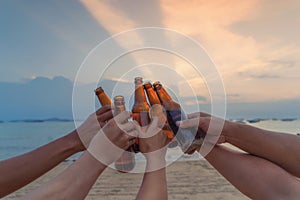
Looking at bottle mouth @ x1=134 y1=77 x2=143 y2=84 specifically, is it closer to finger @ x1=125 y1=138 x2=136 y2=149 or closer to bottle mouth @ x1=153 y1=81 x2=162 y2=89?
bottle mouth @ x1=153 y1=81 x2=162 y2=89

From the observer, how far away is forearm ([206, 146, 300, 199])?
41.4 inches

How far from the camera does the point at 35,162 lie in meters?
1.14

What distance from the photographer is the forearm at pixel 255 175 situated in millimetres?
1052

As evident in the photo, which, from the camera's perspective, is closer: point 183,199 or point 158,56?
point 158,56

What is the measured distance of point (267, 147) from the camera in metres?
1.12

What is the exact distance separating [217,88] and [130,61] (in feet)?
1.19

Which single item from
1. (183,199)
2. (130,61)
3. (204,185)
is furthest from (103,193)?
(130,61)

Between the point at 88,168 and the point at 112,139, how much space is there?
12 cm

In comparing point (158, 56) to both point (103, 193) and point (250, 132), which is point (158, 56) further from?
point (103, 193)

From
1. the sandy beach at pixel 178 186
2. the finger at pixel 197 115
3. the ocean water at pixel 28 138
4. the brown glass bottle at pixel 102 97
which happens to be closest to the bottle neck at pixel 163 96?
the finger at pixel 197 115

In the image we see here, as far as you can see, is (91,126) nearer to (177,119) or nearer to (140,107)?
(140,107)

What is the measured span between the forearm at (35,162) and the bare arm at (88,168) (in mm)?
224

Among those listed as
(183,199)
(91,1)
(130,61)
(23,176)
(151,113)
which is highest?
Answer: (91,1)

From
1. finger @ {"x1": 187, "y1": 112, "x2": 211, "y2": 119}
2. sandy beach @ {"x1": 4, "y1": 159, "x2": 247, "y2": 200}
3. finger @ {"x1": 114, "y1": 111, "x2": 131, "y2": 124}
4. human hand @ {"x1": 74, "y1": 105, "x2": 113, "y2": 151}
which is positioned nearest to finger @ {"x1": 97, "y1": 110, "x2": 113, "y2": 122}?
human hand @ {"x1": 74, "y1": 105, "x2": 113, "y2": 151}
